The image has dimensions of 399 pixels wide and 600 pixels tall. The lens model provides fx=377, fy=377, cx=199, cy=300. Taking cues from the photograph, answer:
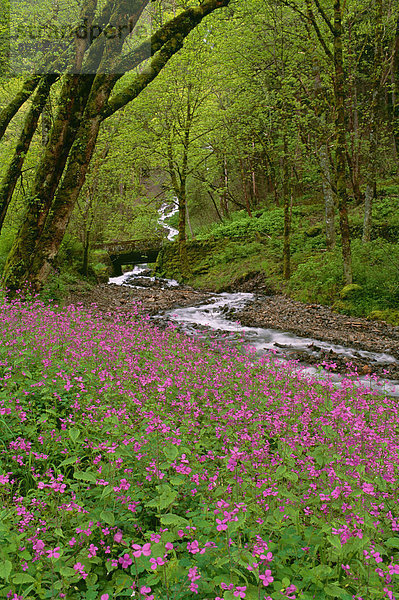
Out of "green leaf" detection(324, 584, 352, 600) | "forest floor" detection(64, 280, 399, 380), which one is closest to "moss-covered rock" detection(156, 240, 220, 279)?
"forest floor" detection(64, 280, 399, 380)

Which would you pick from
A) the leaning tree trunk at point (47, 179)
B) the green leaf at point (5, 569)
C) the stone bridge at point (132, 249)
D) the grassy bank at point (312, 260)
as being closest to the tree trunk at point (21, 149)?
the leaning tree trunk at point (47, 179)

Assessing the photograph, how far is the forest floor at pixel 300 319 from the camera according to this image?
29.3 feet

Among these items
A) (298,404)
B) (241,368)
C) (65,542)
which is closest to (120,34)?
(241,368)

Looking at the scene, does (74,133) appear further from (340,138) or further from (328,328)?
(328,328)

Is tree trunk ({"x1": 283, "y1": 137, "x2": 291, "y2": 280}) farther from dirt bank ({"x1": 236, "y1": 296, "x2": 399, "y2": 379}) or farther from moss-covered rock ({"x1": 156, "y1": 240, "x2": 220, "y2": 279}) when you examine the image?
moss-covered rock ({"x1": 156, "y1": 240, "x2": 220, "y2": 279})

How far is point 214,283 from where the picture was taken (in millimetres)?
20656

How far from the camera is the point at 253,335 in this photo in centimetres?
1136

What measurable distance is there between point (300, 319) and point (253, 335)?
221cm

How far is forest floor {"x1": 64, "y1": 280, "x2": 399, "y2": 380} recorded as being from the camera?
29.3 ft

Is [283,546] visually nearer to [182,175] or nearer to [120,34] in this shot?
[120,34]

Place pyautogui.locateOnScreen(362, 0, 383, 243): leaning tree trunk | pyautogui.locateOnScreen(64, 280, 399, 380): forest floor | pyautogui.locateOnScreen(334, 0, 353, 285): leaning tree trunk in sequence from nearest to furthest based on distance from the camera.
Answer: pyautogui.locateOnScreen(64, 280, 399, 380): forest floor → pyautogui.locateOnScreen(334, 0, 353, 285): leaning tree trunk → pyautogui.locateOnScreen(362, 0, 383, 243): leaning tree trunk

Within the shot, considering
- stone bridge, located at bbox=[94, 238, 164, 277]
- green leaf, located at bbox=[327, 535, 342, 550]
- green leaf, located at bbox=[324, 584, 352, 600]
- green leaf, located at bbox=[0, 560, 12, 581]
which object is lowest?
green leaf, located at bbox=[324, 584, 352, 600]

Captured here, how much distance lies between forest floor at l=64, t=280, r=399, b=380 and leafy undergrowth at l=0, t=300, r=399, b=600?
110 inches

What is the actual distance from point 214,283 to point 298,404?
622 inches
